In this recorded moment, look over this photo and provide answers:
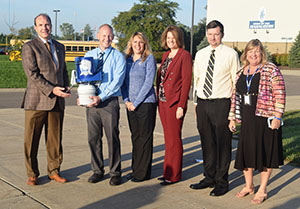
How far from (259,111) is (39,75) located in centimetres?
259

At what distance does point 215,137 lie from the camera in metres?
5.29

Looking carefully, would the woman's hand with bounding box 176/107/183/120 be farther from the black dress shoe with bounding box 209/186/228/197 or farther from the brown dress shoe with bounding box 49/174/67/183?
the brown dress shoe with bounding box 49/174/67/183

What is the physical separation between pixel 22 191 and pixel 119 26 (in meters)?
54.4

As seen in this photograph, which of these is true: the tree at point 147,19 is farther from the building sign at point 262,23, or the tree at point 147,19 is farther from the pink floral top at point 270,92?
the pink floral top at point 270,92

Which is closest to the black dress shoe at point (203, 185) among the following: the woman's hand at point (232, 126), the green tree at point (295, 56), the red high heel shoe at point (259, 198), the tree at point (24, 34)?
the red high heel shoe at point (259, 198)

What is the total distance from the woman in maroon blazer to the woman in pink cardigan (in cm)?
66

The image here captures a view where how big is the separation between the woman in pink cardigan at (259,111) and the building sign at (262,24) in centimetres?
5451

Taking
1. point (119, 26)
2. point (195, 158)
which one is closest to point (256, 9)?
point (119, 26)

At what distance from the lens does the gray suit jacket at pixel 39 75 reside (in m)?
5.11

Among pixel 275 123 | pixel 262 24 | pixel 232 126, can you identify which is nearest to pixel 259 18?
pixel 262 24

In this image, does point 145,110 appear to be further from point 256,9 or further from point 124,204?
point 256,9

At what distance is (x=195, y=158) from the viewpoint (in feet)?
22.9

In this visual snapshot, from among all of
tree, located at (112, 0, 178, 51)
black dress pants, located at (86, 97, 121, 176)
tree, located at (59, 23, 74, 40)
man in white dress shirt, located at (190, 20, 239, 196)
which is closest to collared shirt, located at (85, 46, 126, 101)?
black dress pants, located at (86, 97, 121, 176)

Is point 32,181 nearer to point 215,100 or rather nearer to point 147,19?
point 215,100
